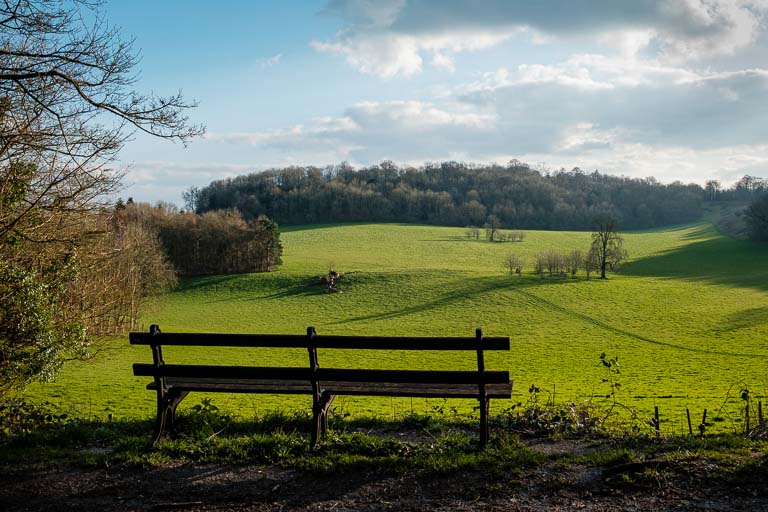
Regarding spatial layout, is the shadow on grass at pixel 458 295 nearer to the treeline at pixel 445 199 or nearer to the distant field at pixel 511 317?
the distant field at pixel 511 317

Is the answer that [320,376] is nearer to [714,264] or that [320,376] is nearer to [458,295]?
[458,295]

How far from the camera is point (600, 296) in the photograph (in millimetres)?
62344

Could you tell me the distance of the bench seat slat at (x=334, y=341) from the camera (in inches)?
282

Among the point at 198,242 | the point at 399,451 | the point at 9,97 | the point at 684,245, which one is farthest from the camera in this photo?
the point at 684,245

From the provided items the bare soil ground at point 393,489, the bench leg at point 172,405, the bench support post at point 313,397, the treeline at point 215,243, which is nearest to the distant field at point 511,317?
the treeline at point 215,243

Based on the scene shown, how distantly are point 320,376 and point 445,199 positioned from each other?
474 ft

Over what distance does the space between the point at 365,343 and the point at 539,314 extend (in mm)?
51192

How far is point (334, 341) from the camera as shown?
752 cm

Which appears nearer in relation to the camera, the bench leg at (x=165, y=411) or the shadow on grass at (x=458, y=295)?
the bench leg at (x=165, y=411)

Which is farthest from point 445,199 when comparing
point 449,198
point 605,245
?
point 605,245

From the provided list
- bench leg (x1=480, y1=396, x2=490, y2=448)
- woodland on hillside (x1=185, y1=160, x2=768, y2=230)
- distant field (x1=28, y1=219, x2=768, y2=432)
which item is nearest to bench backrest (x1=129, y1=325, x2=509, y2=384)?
bench leg (x1=480, y1=396, x2=490, y2=448)

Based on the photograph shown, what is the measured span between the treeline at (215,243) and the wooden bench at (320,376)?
240 ft

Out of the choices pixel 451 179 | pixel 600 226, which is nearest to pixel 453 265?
pixel 600 226

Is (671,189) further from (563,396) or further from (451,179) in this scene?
(563,396)
